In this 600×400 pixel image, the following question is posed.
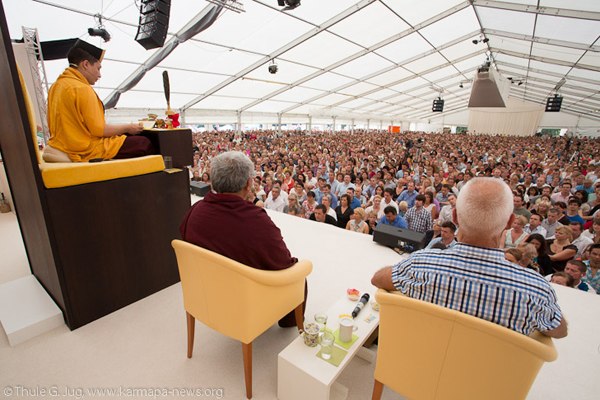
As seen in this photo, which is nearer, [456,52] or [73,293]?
[73,293]

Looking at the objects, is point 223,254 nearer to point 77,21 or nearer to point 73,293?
point 73,293

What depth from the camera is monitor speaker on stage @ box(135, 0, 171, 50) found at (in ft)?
13.4

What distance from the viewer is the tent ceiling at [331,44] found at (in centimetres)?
647

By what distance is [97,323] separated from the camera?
6.08 feet

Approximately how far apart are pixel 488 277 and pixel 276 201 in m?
4.06

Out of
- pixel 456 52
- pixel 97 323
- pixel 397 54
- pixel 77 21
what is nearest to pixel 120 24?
pixel 77 21

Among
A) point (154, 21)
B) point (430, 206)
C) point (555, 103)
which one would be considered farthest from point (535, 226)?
point (555, 103)

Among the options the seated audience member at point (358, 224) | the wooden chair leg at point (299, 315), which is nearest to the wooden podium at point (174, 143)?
the wooden chair leg at point (299, 315)

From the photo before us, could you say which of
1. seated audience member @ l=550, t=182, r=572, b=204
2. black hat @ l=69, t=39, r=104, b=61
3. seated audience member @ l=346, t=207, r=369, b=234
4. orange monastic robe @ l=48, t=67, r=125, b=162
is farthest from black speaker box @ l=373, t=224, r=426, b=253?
seated audience member @ l=550, t=182, r=572, b=204

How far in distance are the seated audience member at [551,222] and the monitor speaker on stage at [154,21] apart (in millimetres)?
5883

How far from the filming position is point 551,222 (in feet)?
12.6

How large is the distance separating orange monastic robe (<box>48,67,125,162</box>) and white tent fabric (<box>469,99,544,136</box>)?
32018 mm

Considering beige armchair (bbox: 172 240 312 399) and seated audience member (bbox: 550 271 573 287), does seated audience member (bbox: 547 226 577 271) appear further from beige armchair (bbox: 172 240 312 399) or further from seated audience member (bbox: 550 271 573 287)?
beige armchair (bbox: 172 240 312 399)

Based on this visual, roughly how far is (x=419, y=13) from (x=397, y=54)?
3.40 m
